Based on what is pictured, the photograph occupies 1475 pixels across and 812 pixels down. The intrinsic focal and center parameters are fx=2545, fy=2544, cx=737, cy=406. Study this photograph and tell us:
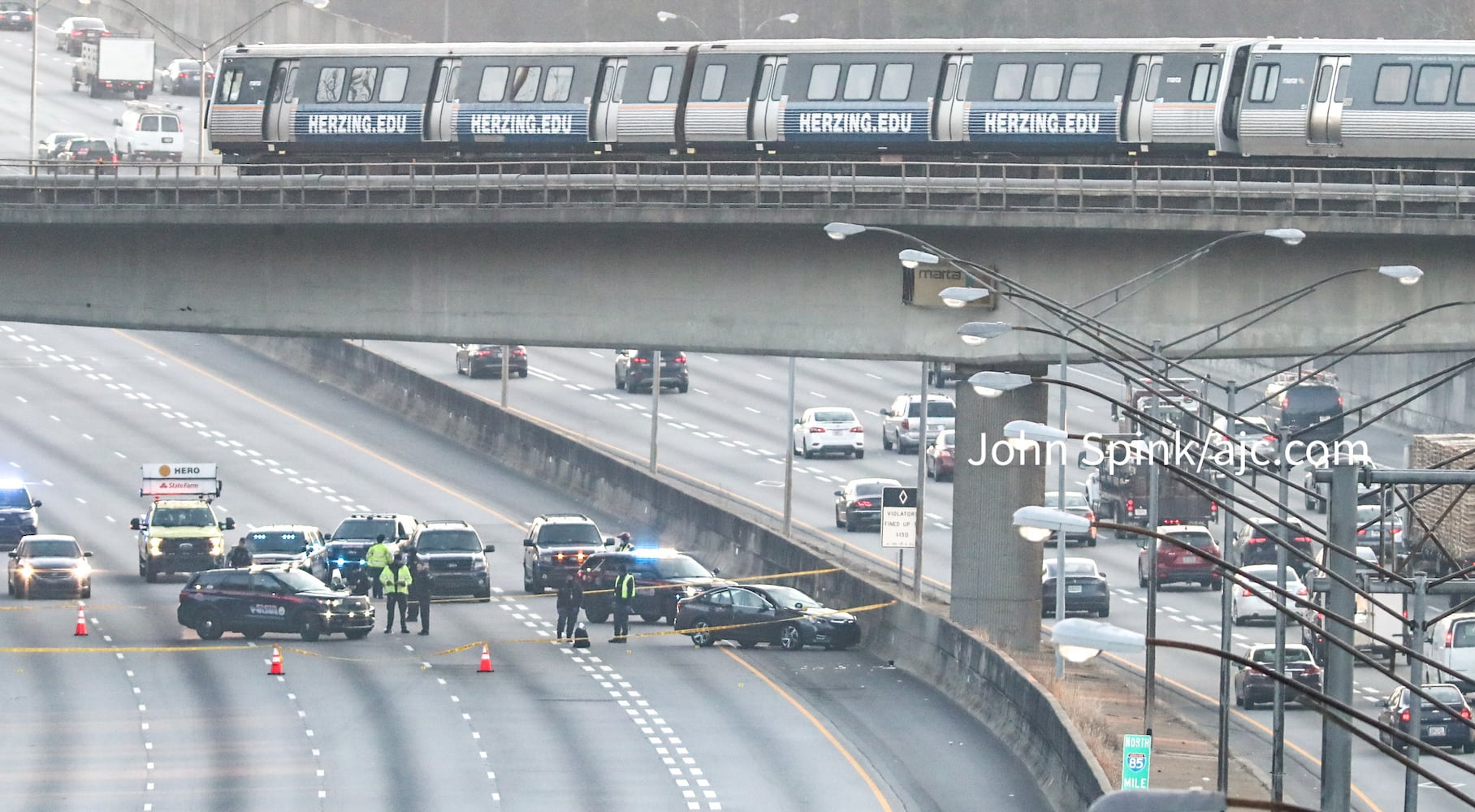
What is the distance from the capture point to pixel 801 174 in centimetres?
4656

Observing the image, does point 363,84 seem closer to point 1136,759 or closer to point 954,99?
point 954,99

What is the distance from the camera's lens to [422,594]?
152ft

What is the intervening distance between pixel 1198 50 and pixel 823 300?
796 cm

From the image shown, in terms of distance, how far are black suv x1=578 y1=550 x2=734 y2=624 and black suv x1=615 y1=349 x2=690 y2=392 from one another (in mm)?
32387

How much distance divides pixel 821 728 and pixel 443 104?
50.9 ft

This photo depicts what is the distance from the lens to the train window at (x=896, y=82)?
148 feet

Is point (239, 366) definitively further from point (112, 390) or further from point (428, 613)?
point (428, 613)

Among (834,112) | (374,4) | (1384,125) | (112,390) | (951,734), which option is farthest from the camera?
Result: (374,4)

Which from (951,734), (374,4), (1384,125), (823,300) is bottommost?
(951,734)

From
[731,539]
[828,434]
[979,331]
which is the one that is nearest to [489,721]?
[979,331]

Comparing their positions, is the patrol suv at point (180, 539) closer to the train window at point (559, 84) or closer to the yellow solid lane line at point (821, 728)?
the train window at point (559, 84)

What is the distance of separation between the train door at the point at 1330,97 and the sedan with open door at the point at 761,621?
40.1ft

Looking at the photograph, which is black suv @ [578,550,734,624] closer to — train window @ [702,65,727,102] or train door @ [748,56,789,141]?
train door @ [748,56,789,141]

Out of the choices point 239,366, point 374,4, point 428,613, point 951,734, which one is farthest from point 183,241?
A: point 374,4
